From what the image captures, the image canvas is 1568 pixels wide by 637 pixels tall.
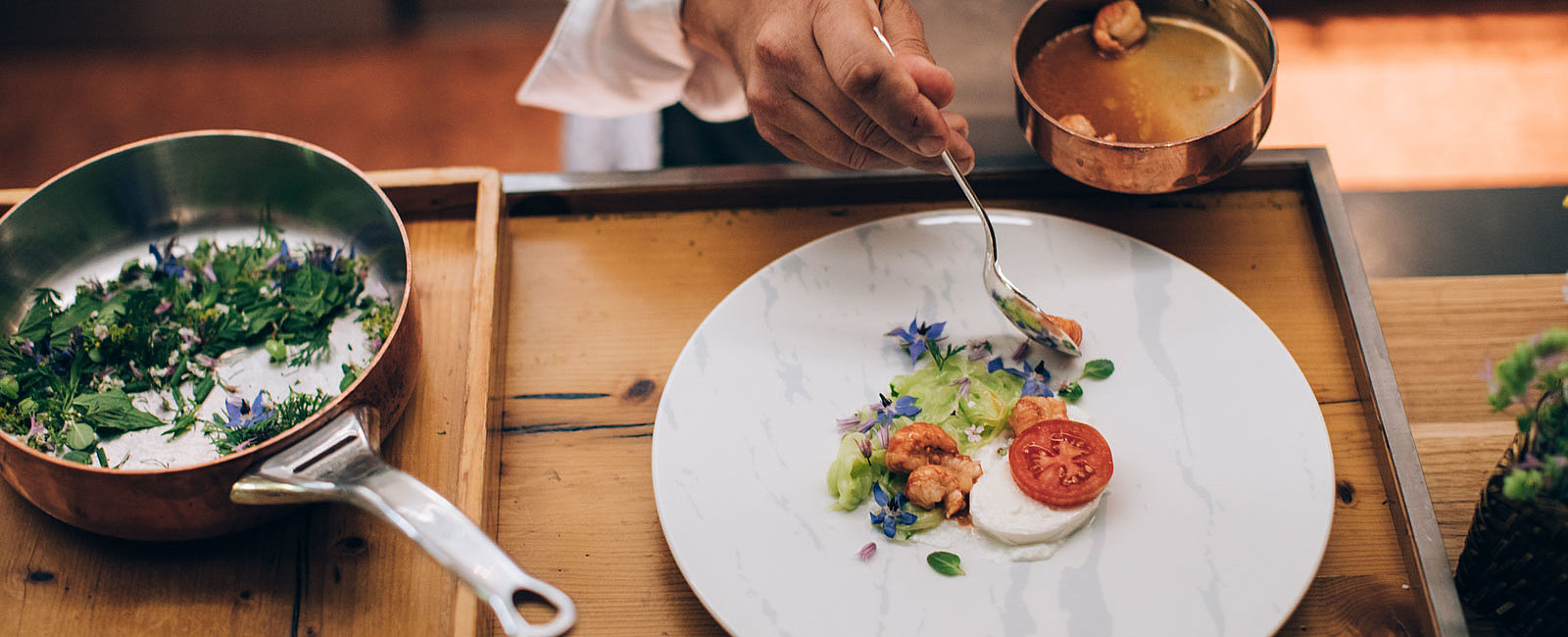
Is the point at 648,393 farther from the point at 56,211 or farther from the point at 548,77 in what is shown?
the point at 56,211

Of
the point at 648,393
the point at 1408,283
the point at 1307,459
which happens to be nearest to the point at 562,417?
the point at 648,393

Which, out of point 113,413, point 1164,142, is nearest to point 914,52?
point 1164,142

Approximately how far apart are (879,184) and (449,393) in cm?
63

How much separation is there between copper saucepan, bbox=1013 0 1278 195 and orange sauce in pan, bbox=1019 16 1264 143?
19mm

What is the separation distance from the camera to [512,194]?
1.48 meters

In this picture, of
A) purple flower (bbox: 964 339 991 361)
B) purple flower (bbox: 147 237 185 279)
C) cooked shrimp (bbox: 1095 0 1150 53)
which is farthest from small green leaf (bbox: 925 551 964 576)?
purple flower (bbox: 147 237 185 279)

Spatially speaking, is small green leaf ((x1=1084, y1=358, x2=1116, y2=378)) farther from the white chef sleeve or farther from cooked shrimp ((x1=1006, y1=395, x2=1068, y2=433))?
the white chef sleeve

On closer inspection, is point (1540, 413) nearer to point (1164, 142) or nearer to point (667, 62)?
point (1164, 142)

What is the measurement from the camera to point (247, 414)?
1234 millimetres

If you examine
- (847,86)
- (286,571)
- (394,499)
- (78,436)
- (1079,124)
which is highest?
(847,86)

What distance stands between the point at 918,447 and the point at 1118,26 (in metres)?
0.66

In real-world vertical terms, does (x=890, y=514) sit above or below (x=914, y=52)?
below

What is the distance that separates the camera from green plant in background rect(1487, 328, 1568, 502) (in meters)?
0.85

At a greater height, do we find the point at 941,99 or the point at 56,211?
the point at 941,99
